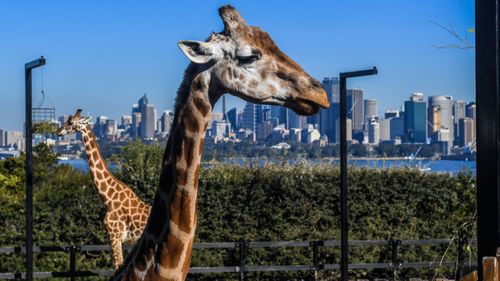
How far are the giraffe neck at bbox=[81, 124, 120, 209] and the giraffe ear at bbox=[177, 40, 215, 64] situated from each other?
19.5 feet

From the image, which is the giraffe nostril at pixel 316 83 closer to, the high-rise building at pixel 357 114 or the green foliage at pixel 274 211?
the green foliage at pixel 274 211

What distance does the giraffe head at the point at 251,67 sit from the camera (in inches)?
183

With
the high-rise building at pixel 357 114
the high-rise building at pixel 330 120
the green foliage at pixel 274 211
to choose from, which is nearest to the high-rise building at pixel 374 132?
the high-rise building at pixel 357 114

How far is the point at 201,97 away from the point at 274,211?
933cm

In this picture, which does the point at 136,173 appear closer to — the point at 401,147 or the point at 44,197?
the point at 44,197

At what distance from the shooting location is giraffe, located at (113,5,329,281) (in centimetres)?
470

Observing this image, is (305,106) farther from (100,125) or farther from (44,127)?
(100,125)

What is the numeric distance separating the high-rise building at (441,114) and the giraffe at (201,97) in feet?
91.1

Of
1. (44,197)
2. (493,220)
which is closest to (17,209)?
(44,197)

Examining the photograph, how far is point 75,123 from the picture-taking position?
10.6m

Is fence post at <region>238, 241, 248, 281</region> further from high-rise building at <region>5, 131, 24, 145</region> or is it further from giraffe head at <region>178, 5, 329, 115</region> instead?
high-rise building at <region>5, 131, 24, 145</region>

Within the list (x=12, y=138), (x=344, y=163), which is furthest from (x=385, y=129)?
(x=344, y=163)

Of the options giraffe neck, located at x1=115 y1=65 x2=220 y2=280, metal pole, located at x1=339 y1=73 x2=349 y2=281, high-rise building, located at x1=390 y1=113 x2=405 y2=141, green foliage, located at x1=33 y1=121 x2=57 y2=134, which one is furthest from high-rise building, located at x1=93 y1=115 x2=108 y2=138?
giraffe neck, located at x1=115 y1=65 x2=220 y2=280

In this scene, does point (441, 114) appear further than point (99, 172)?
Answer: Yes
